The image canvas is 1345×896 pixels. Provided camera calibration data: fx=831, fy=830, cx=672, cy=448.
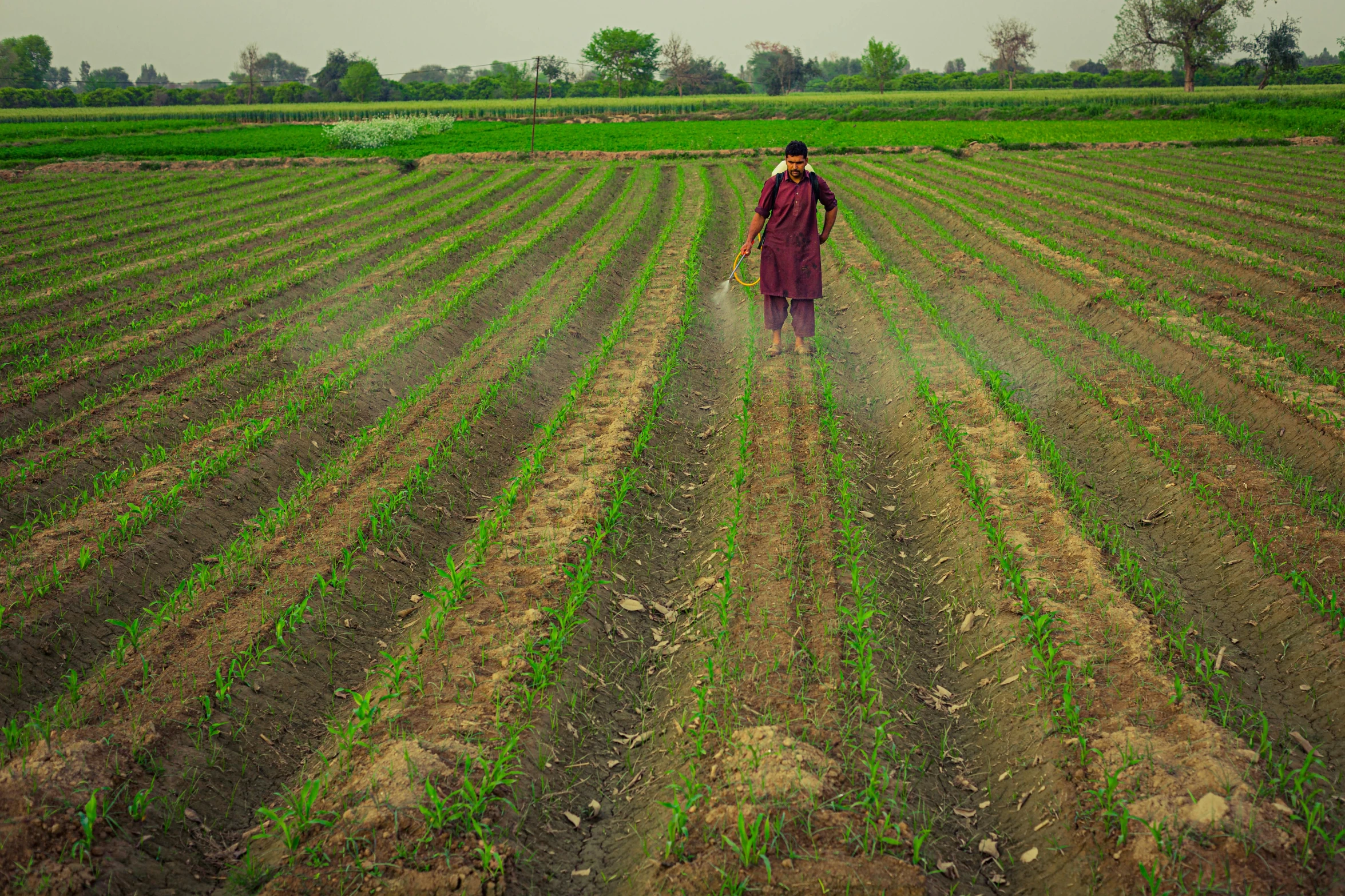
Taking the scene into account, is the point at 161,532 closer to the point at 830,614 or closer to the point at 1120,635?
the point at 830,614

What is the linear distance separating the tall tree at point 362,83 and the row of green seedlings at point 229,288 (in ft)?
284

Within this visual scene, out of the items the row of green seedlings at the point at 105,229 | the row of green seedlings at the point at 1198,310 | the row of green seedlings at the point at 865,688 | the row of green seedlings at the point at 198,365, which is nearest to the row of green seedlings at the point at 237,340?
the row of green seedlings at the point at 198,365

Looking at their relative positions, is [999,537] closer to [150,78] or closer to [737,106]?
[737,106]

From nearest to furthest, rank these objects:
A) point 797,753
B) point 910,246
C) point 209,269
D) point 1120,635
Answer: point 797,753 < point 1120,635 < point 209,269 < point 910,246

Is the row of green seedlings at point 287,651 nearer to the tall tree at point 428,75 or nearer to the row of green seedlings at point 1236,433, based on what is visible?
the row of green seedlings at point 1236,433

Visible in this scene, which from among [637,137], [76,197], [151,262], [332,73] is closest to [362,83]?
[332,73]

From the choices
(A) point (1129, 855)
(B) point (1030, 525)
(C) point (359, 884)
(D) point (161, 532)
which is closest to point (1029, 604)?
(B) point (1030, 525)

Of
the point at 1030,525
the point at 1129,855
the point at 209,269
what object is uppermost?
the point at 209,269

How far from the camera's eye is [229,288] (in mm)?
11727

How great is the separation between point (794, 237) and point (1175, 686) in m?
5.79

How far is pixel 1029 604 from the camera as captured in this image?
15.1 feet

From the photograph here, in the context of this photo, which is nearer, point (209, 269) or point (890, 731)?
point (890, 731)

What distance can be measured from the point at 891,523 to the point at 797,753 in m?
2.76

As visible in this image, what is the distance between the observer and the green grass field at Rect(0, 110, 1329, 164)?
32.8 meters
